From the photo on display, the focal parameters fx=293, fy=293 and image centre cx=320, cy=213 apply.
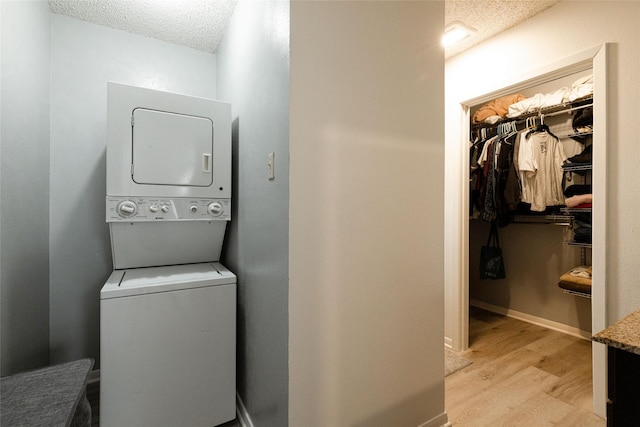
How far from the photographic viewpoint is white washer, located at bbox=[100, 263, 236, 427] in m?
1.36

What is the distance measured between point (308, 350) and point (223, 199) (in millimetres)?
1031

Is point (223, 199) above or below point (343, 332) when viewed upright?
above

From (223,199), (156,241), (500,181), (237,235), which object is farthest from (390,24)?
(500,181)

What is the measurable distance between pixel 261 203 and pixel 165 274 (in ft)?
2.47

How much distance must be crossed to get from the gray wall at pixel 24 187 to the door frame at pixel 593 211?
9.12 feet

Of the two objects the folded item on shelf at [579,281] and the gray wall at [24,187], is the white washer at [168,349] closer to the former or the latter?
the gray wall at [24,187]

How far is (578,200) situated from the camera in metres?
2.32

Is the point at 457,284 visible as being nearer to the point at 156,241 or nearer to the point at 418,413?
the point at 418,413

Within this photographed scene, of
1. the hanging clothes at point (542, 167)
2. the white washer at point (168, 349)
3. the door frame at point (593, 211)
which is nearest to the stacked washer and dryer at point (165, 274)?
the white washer at point (168, 349)

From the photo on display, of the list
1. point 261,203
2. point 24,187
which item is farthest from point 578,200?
point 24,187

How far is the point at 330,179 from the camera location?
122 cm

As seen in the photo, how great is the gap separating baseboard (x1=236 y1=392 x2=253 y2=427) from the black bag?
2.78 m

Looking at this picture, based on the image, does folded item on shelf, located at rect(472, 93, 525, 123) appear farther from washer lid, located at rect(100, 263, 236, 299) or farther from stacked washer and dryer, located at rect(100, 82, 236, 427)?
washer lid, located at rect(100, 263, 236, 299)

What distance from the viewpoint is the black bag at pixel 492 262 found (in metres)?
3.17
